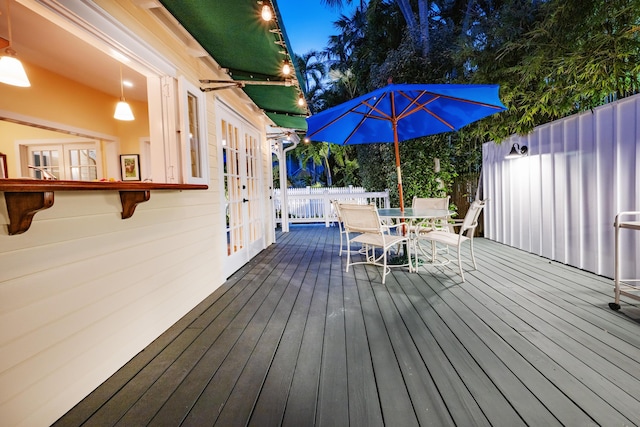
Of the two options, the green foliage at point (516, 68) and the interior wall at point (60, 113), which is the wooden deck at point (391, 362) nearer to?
the green foliage at point (516, 68)

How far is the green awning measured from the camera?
196cm

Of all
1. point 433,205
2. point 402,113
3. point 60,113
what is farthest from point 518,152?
point 60,113

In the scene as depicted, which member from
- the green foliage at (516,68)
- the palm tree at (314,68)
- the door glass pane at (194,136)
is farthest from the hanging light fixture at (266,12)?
the palm tree at (314,68)

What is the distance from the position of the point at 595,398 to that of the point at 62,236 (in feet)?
8.83

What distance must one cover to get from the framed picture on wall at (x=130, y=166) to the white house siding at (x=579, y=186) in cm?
609

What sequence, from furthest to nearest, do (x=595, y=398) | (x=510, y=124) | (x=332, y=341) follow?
(x=510, y=124) < (x=332, y=341) < (x=595, y=398)

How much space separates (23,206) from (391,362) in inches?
76.6

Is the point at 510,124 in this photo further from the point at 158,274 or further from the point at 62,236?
the point at 62,236

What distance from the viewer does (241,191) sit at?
4391 mm

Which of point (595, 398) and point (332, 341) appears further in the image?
point (332, 341)

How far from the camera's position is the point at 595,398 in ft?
4.42

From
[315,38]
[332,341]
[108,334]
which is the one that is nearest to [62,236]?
[108,334]

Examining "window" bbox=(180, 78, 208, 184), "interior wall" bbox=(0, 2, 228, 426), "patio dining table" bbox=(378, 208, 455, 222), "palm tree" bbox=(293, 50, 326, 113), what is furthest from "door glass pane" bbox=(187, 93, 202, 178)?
"palm tree" bbox=(293, 50, 326, 113)

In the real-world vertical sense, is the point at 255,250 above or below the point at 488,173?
below
